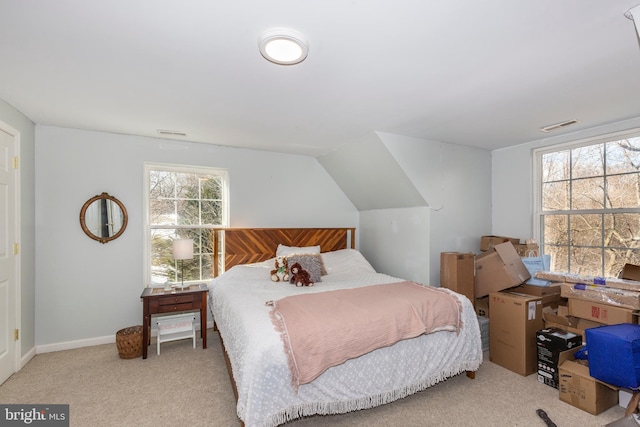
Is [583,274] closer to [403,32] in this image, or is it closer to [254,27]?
[403,32]

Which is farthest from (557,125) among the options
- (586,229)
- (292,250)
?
(292,250)

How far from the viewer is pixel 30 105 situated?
8.79 feet

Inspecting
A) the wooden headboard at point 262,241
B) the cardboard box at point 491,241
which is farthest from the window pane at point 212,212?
the cardboard box at point 491,241

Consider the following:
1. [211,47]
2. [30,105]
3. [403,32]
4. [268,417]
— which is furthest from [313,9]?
[30,105]

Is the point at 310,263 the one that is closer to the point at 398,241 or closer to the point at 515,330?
the point at 398,241

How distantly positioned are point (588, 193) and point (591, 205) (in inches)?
5.4

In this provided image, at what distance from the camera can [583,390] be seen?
225 cm

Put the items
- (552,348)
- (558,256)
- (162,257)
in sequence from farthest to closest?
(162,257), (558,256), (552,348)

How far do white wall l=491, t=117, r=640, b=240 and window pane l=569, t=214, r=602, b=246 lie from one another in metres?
→ 0.40

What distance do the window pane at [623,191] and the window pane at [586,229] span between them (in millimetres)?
199

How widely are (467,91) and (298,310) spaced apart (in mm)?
2119

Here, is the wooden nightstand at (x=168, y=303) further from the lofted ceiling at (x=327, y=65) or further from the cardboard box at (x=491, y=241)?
the cardboard box at (x=491, y=241)

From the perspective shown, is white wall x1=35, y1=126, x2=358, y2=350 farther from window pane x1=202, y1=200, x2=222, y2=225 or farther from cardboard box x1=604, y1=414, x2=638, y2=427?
cardboard box x1=604, y1=414, x2=638, y2=427

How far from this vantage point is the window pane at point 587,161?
128 inches
